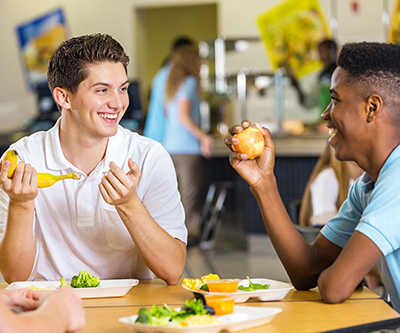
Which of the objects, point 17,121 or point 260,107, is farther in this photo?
point 17,121

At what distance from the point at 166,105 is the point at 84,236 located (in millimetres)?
2953

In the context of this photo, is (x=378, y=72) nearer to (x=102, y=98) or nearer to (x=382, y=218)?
(x=382, y=218)

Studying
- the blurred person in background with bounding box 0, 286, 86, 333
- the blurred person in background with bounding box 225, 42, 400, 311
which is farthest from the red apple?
the blurred person in background with bounding box 0, 286, 86, 333

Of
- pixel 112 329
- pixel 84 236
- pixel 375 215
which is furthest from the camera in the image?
pixel 84 236

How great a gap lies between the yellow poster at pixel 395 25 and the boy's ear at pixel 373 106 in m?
5.79

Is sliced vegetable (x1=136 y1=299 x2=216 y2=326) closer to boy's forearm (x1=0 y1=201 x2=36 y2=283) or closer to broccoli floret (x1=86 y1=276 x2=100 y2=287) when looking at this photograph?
broccoli floret (x1=86 y1=276 x2=100 y2=287)

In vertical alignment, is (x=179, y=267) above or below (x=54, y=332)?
below

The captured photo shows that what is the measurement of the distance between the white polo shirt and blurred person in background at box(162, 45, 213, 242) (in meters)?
2.65

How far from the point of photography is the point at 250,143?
5.49 feet

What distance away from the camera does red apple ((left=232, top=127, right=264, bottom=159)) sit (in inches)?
65.8

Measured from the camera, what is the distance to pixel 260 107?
24.0 feet

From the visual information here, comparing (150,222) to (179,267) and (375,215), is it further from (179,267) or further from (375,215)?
(375,215)

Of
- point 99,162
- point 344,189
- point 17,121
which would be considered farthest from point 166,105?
point 17,121

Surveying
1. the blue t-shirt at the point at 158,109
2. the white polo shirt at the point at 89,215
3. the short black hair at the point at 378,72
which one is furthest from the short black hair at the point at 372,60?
A: the blue t-shirt at the point at 158,109
